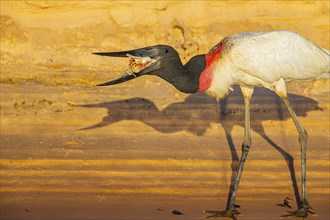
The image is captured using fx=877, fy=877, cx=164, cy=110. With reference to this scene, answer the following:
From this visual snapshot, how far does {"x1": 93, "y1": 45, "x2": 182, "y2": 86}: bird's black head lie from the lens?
22.9 ft

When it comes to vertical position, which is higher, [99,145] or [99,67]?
[99,67]

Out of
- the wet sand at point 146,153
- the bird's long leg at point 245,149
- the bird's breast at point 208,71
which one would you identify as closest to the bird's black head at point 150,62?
the bird's breast at point 208,71

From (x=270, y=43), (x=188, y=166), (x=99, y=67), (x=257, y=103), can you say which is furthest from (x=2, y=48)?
(x=270, y=43)

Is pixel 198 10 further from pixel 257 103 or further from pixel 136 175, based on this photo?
pixel 136 175

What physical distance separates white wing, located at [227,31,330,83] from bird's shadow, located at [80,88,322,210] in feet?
4.18

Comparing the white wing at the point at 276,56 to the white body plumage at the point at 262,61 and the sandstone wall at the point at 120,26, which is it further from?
the sandstone wall at the point at 120,26

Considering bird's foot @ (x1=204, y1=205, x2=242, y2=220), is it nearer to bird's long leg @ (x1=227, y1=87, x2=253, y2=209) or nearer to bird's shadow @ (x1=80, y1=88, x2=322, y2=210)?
bird's long leg @ (x1=227, y1=87, x2=253, y2=209)

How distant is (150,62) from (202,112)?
2958mm

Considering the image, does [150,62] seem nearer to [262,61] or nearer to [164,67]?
[164,67]

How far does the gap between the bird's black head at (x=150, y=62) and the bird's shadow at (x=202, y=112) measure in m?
1.90

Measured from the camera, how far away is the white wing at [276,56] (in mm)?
7414

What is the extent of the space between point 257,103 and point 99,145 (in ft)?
8.21

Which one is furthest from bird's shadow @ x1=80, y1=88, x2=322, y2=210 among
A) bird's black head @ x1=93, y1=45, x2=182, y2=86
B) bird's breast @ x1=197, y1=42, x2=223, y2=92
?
bird's black head @ x1=93, y1=45, x2=182, y2=86

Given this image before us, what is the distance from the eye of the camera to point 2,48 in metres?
12.2
